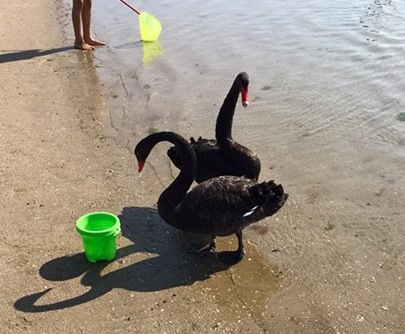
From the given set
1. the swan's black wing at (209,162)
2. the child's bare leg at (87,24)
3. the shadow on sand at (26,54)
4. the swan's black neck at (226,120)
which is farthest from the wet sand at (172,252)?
the child's bare leg at (87,24)

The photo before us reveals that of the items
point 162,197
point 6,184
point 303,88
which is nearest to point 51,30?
point 303,88

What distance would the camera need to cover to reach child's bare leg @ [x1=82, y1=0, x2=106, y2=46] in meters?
8.12

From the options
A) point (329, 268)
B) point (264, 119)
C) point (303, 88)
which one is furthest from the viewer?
point (303, 88)

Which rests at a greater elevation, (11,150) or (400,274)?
(11,150)

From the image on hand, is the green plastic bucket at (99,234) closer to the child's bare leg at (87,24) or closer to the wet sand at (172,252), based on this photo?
the wet sand at (172,252)

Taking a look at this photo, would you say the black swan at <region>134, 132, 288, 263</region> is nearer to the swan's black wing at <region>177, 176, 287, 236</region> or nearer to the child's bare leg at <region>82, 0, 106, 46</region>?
the swan's black wing at <region>177, 176, 287, 236</region>

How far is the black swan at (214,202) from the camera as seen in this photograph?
3.77 meters

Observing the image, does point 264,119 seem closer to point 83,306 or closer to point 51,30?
point 83,306

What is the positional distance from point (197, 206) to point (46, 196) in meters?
1.31

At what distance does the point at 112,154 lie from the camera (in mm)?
5195

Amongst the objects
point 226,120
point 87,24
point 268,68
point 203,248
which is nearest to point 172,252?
point 203,248

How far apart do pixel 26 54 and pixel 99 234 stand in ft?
16.7

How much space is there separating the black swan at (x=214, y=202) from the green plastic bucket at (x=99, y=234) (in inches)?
14.6

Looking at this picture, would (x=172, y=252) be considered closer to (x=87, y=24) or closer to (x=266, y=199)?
(x=266, y=199)
